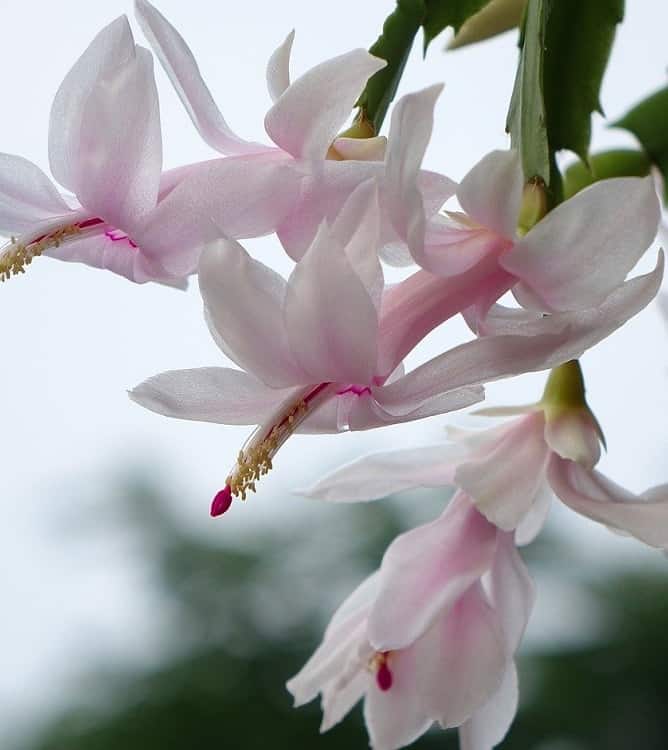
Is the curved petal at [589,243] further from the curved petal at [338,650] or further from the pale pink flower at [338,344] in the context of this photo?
the curved petal at [338,650]

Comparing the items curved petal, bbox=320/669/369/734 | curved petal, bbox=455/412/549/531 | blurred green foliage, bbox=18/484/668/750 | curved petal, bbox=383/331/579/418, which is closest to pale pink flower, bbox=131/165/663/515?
curved petal, bbox=383/331/579/418

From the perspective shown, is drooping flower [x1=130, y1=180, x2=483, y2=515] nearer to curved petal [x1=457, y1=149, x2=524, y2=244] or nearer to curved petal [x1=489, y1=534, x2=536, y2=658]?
curved petal [x1=457, y1=149, x2=524, y2=244]

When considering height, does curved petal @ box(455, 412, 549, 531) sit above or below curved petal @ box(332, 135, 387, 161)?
below

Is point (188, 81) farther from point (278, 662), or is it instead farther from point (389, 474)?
point (278, 662)

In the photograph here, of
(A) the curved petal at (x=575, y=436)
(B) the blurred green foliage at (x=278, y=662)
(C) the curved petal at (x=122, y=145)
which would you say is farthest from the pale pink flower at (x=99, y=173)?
(B) the blurred green foliage at (x=278, y=662)

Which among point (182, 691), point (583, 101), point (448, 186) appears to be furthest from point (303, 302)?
point (182, 691)

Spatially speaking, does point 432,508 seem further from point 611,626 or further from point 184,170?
point 184,170
